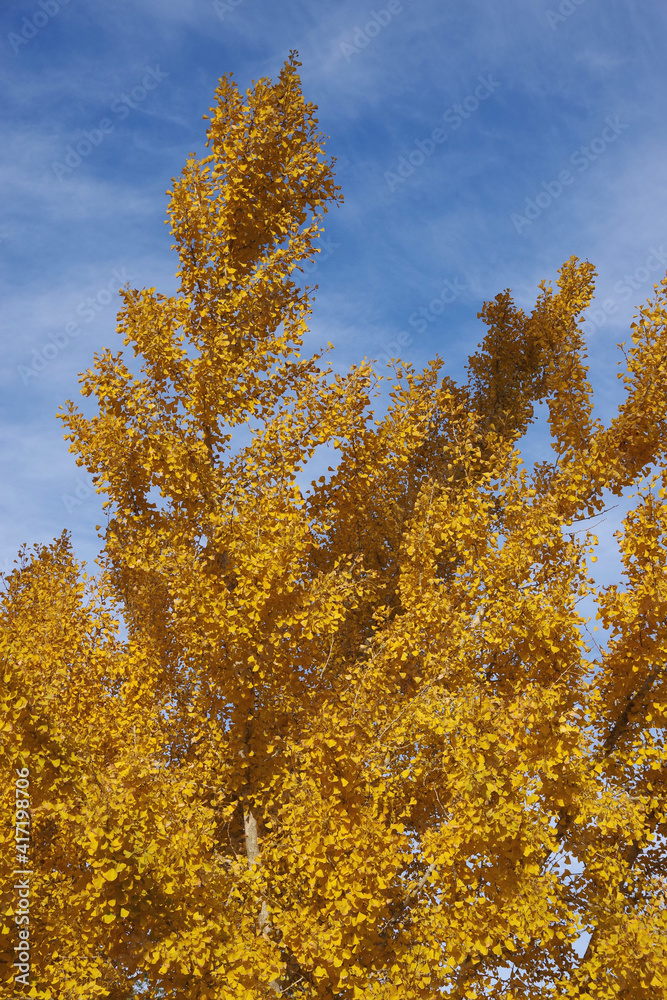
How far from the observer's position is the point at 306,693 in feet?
30.8

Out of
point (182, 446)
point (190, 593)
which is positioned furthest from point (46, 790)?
point (182, 446)

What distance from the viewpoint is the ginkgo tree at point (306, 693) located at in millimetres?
6809

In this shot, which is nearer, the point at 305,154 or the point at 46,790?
the point at 46,790

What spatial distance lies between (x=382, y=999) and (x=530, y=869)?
1743 mm

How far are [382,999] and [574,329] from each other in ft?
30.9

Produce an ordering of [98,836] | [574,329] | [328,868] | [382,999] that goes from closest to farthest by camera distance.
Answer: [98,836] → [382,999] → [328,868] → [574,329]

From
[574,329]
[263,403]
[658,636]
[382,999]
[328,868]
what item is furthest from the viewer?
[574,329]

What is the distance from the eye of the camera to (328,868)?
7.23 m

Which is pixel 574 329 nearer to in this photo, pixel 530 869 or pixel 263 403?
pixel 263 403

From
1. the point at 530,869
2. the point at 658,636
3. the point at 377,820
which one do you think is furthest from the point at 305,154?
the point at 530,869

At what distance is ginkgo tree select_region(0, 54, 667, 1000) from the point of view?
22.3ft

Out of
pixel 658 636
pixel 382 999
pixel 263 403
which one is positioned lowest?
pixel 382 999

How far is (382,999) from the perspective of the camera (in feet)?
21.9

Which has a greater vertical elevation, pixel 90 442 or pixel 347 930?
pixel 90 442
